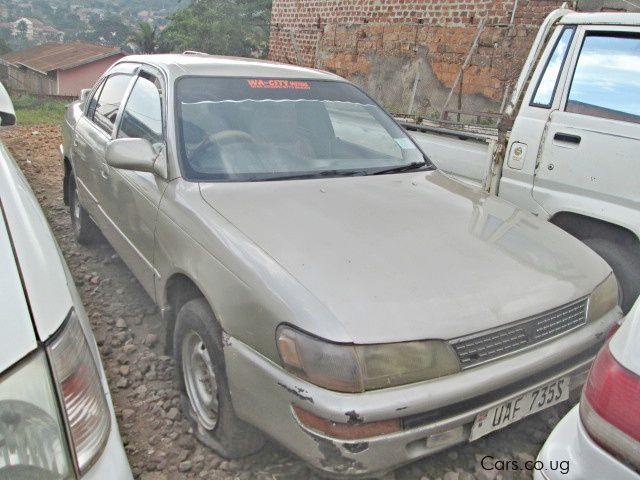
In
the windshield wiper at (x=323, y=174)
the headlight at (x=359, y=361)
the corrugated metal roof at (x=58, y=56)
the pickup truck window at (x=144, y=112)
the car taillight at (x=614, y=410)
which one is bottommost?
the corrugated metal roof at (x=58, y=56)

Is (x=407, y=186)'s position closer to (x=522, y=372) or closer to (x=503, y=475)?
(x=522, y=372)

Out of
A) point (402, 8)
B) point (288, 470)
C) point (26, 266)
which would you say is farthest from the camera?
point (402, 8)

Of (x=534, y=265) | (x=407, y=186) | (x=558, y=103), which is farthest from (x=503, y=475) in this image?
(x=558, y=103)

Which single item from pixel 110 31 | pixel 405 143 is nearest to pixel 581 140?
pixel 405 143

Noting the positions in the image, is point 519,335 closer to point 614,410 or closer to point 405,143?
point 614,410

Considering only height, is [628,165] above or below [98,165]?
above

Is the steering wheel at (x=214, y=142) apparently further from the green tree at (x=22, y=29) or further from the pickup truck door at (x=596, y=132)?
the green tree at (x=22, y=29)

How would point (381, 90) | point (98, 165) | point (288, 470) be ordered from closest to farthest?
1. point (288, 470)
2. point (98, 165)
3. point (381, 90)

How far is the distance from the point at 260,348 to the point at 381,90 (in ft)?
29.0

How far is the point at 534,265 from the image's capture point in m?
2.24

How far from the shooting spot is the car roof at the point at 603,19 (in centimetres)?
308

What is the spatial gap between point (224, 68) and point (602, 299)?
7.58ft

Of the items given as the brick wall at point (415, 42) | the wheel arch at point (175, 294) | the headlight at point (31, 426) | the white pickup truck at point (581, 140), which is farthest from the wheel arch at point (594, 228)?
the brick wall at point (415, 42)

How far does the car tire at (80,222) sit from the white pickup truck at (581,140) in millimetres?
2956
